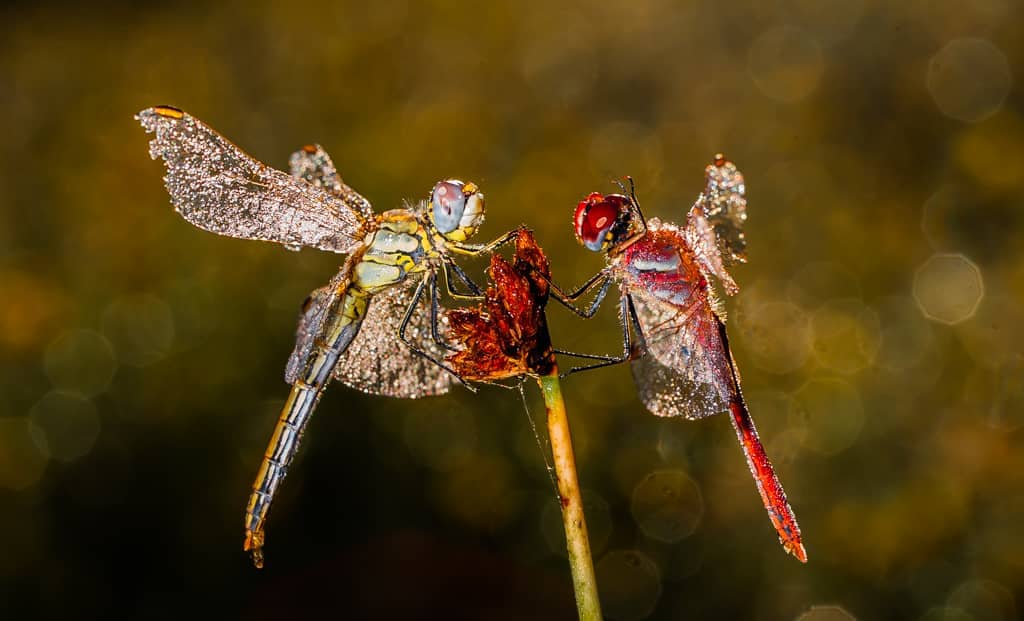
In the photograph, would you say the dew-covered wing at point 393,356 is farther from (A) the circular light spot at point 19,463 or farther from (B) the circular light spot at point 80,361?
(A) the circular light spot at point 19,463

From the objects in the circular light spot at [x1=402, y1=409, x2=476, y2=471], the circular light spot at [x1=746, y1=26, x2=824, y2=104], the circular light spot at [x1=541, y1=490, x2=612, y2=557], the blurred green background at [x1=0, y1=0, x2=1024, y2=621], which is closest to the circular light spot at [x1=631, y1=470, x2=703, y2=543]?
the blurred green background at [x1=0, y1=0, x2=1024, y2=621]

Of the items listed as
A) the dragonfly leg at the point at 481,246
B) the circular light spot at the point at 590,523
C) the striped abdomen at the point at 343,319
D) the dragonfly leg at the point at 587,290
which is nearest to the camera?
the dragonfly leg at the point at 481,246

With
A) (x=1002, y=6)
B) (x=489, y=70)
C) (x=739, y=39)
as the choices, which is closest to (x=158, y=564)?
(x=489, y=70)

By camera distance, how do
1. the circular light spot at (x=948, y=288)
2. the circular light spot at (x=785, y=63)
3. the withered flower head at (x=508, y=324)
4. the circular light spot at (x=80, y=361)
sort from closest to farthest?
1. the withered flower head at (x=508, y=324)
2. the circular light spot at (x=948, y=288)
3. the circular light spot at (x=80, y=361)
4. the circular light spot at (x=785, y=63)

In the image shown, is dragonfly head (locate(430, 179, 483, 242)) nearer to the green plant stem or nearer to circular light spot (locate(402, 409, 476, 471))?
the green plant stem

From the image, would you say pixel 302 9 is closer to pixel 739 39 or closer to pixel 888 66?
pixel 739 39

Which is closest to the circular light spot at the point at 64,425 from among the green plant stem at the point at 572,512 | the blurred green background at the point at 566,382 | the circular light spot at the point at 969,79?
the blurred green background at the point at 566,382

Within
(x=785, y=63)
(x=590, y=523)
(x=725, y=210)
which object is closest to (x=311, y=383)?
(x=725, y=210)
